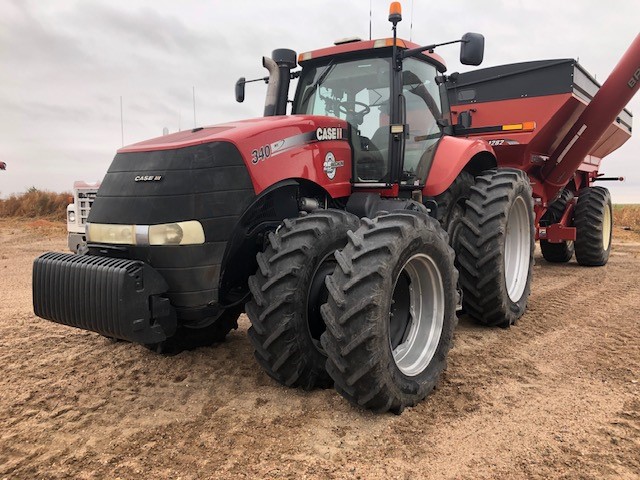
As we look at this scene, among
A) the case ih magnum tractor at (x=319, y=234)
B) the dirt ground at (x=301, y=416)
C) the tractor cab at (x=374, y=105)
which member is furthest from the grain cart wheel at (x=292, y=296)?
the tractor cab at (x=374, y=105)

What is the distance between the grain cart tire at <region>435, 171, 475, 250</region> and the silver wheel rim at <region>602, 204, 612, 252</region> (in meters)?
4.74

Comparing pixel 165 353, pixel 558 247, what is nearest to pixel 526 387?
pixel 165 353

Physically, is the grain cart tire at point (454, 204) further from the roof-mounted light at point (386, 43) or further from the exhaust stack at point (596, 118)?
the exhaust stack at point (596, 118)

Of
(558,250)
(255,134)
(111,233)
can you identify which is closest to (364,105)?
(255,134)

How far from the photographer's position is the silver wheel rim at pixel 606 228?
28.5 feet

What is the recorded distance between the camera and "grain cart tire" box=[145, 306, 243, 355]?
13.5 feet

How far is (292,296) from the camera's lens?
124 inches

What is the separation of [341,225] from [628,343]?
2.94m

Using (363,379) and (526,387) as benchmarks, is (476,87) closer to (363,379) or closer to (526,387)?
(526,387)

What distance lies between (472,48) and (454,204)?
5.01 feet

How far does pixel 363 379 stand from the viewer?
9.49 ft

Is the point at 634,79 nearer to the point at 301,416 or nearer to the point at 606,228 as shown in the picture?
the point at 606,228

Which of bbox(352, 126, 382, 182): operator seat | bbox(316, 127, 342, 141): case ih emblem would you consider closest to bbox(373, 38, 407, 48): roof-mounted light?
bbox(352, 126, 382, 182): operator seat

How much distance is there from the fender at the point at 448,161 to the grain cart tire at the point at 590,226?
14.2ft
